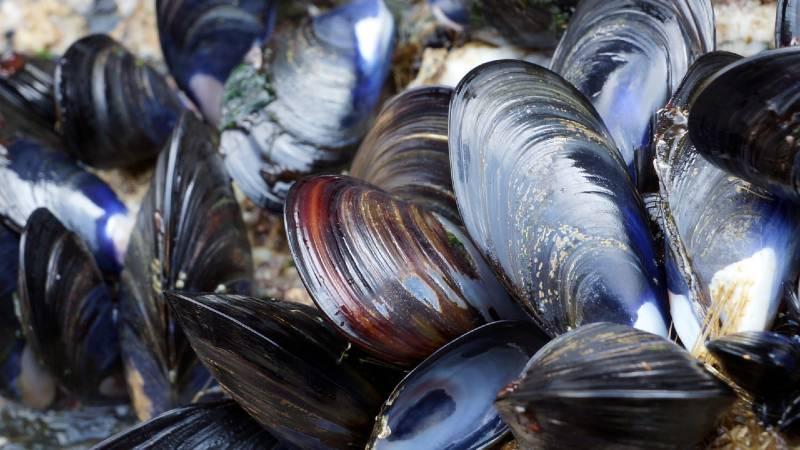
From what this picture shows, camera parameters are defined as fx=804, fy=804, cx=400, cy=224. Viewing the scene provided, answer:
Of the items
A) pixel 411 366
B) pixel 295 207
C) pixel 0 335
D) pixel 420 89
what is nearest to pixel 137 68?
pixel 0 335

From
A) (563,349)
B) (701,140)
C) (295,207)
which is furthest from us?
(295,207)

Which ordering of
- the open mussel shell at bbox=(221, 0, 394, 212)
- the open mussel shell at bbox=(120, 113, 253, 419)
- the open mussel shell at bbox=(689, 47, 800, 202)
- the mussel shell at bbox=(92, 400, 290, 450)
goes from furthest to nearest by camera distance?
the open mussel shell at bbox=(221, 0, 394, 212) < the open mussel shell at bbox=(120, 113, 253, 419) < the mussel shell at bbox=(92, 400, 290, 450) < the open mussel shell at bbox=(689, 47, 800, 202)

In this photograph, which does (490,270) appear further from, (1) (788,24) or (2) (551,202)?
(1) (788,24)

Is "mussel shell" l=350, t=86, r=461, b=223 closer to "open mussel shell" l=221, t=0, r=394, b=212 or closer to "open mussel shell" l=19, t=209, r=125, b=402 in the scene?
"open mussel shell" l=221, t=0, r=394, b=212

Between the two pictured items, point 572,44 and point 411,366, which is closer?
point 411,366

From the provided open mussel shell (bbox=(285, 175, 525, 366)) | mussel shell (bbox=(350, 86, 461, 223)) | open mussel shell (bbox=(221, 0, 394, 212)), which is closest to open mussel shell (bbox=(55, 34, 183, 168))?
open mussel shell (bbox=(221, 0, 394, 212))

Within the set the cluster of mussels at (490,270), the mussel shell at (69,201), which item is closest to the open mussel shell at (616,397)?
the cluster of mussels at (490,270)

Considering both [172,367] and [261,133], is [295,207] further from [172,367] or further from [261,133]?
[261,133]
